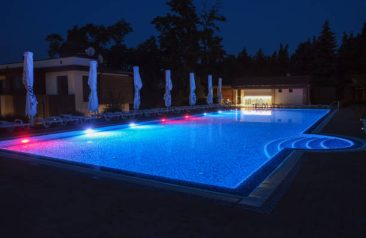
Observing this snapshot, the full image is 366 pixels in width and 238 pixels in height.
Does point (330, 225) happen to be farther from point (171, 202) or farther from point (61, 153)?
point (61, 153)

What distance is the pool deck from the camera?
10.5 feet

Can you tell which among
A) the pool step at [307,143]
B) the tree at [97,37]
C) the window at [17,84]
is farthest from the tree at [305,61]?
the window at [17,84]

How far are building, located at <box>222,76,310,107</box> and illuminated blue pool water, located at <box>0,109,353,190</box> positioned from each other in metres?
18.4

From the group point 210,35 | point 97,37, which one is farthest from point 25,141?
point 210,35

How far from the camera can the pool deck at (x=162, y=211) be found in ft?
10.5

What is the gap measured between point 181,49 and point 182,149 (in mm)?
24486

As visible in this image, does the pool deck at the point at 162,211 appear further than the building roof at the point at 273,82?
No

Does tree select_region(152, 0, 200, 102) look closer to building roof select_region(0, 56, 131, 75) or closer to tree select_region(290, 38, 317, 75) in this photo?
building roof select_region(0, 56, 131, 75)

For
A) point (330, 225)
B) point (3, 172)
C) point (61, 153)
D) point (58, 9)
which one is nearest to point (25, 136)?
point (61, 153)

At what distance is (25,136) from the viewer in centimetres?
950

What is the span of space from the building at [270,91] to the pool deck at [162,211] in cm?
2569

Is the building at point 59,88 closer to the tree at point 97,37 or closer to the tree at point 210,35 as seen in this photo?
the tree at point 97,37

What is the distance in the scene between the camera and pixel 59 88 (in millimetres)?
17625

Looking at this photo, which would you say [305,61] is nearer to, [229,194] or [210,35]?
[210,35]
